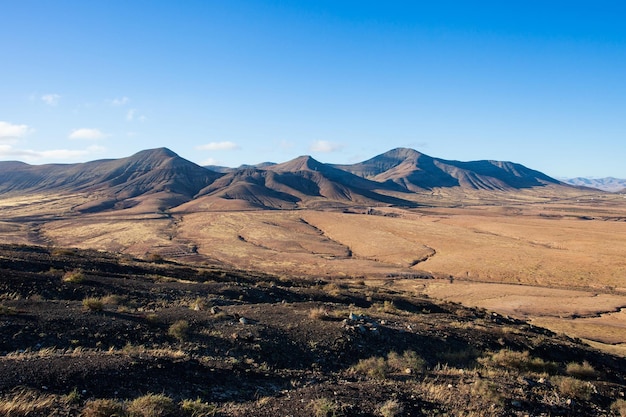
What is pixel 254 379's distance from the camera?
30.4 feet

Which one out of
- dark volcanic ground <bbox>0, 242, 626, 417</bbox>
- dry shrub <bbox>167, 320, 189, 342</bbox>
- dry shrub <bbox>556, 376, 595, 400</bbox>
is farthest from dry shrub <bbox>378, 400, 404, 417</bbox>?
dry shrub <bbox>167, 320, 189, 342</bbox>

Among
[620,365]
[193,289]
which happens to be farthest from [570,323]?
[193,289]

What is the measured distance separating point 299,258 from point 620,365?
51153 mm

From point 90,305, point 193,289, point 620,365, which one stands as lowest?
point 620,365

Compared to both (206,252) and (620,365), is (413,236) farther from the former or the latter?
(620,365)

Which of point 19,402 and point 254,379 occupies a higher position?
point 19,402

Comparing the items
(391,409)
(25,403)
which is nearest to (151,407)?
(25,403)

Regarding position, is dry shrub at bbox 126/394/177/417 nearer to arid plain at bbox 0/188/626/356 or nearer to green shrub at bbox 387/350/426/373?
green shrub at bbox 387/350/426/373

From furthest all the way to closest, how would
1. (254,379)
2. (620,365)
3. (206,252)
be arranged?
(206,252)
(620,365)
(254,379)

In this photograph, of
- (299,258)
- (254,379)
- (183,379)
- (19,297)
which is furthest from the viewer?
(299,258)

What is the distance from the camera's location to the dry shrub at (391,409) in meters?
7.68

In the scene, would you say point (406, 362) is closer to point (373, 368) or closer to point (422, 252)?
point (373, 368)

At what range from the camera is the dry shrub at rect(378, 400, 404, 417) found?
7.68m

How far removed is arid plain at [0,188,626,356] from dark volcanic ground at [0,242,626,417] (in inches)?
636
